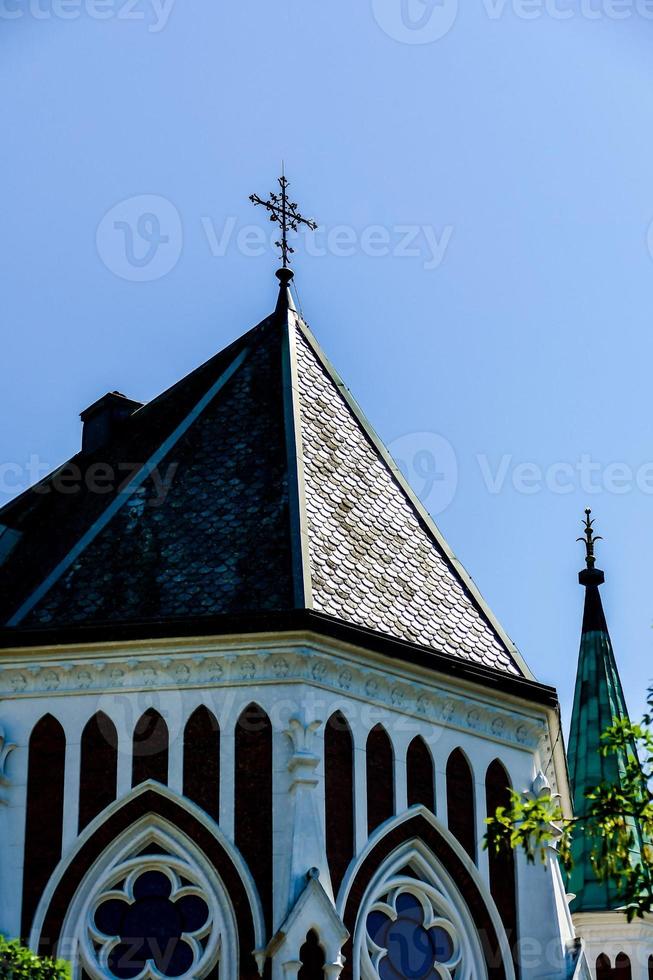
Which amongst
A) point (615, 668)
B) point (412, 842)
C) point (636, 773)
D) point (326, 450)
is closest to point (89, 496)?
point (326, 450)

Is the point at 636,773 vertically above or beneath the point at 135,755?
beneath

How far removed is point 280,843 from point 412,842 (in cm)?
207

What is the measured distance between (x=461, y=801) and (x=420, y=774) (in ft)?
2.34

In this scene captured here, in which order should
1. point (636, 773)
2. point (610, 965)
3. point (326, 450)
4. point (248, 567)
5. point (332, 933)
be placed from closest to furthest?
point (636, 773), point (332, 933), point (248, 567), point (326, 450), point (610, 965)

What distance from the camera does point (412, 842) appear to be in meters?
24.5

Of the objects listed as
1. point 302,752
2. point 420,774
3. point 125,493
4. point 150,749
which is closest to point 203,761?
point 150,749

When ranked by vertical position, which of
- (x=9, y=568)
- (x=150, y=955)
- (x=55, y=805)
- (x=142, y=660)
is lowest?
(x=150, y=955)

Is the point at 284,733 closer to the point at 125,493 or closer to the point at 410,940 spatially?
the point at 410,940

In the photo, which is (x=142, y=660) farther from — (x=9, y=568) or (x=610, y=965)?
(x=610, y=965)

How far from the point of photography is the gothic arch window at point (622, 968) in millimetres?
31422

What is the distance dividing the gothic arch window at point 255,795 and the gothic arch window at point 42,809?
7.87ft

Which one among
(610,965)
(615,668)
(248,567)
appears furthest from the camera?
(615,668)

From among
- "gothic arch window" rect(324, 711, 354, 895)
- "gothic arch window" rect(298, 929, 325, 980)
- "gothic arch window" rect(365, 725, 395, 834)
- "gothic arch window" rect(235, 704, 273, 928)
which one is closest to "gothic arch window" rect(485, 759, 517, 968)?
"gothic arch window" rect(365, 725, 395, 834)

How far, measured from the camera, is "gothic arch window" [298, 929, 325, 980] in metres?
22.5
